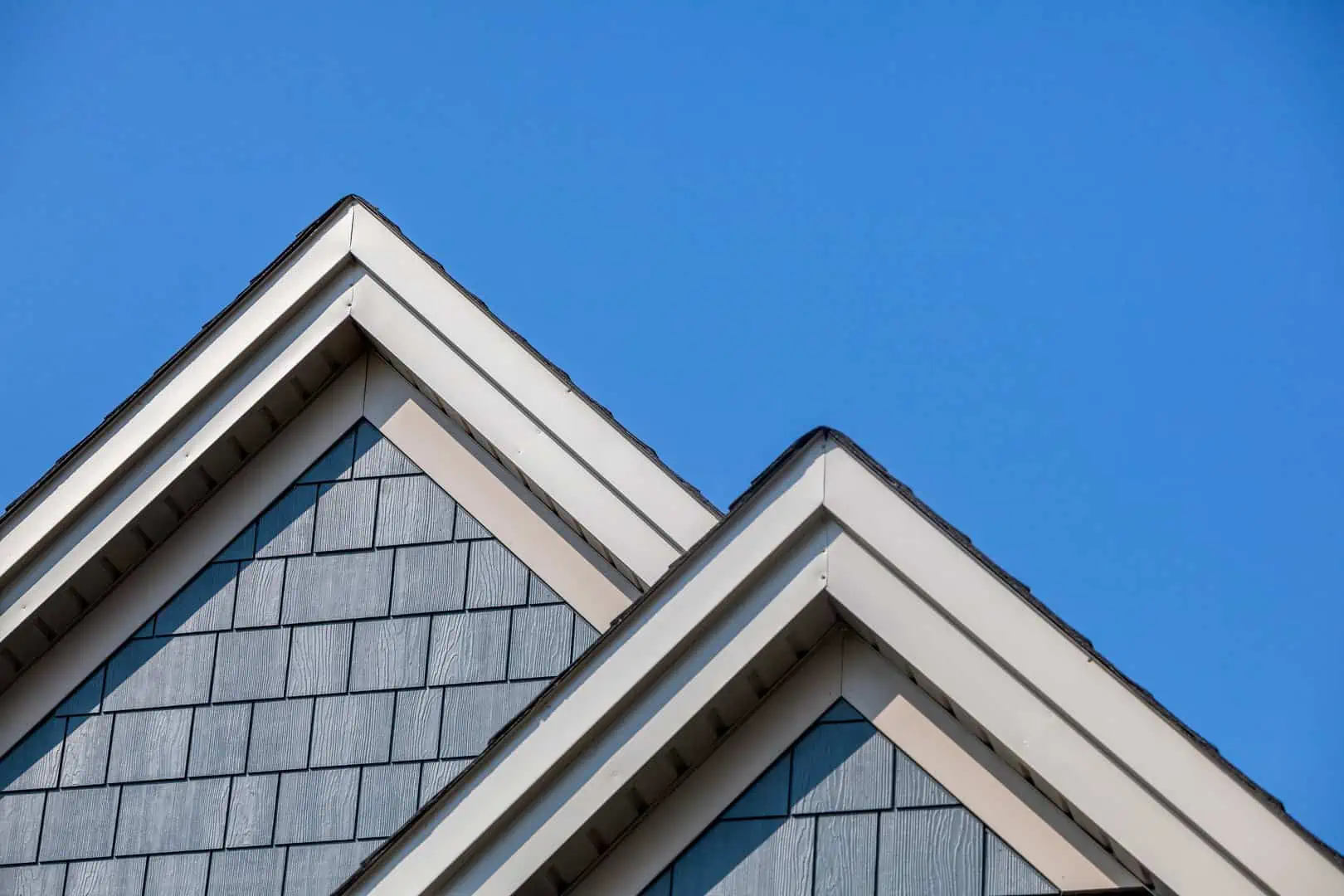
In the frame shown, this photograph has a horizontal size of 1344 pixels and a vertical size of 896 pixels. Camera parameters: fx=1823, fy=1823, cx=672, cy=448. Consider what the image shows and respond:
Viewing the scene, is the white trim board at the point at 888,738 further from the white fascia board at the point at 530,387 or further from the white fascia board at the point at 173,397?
the white fascia board at the point at 173,397

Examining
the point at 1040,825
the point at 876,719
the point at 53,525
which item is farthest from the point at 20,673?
the point at 1040,825

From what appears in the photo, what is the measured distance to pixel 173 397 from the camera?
8930 mm

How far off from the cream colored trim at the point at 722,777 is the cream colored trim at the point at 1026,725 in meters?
0.32

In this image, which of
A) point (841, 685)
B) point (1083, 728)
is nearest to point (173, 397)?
point (841, 685)

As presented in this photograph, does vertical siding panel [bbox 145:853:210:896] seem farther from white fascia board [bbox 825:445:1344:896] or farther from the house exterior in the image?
white fascia board [bbox 825:445:1344:896]

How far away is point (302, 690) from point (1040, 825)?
3661 mm

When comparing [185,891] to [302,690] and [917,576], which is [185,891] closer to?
[302,690]

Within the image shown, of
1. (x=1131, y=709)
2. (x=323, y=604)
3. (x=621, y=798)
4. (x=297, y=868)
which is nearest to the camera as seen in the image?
(x=1131, y=709)

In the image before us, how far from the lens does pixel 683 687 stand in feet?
20.9

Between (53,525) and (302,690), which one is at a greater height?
(53,525)

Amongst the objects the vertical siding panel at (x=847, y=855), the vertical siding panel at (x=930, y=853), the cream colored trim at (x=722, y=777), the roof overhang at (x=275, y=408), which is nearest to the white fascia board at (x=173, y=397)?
the roof overhang at (x=275, y=408)

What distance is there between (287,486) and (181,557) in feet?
2.01

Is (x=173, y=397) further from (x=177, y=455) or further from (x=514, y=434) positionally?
(x=514, y=434)

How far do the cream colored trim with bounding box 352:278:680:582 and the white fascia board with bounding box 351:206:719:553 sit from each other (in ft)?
0.11
